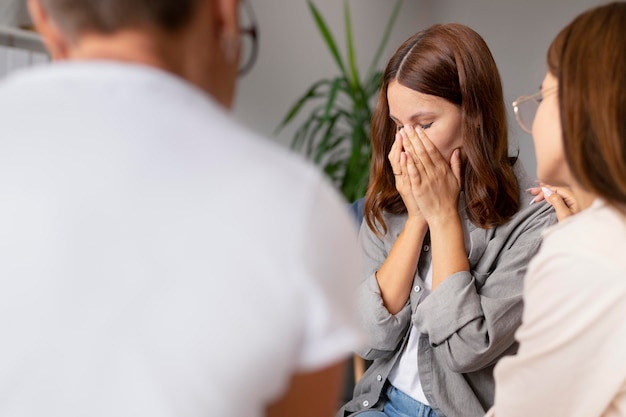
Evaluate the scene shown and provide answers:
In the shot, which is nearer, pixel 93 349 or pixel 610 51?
pixel 93 349

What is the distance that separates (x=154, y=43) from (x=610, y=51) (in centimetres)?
58

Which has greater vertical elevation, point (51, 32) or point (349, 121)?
point (51, 32)

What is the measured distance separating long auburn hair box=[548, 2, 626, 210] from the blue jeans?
0.67 metres

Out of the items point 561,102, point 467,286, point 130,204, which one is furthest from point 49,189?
point 467,286

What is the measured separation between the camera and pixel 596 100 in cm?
92

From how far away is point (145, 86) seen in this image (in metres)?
0.60

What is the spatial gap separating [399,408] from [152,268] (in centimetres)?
105

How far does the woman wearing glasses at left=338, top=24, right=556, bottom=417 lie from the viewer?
144 centimetres

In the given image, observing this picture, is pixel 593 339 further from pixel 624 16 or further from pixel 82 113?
pixel 82 113

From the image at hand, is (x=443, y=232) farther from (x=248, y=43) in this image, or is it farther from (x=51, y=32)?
(x=51, y=32)

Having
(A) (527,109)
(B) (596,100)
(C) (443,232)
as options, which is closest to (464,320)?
(C) (443,232)

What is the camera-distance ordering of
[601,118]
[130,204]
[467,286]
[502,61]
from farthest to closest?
[502,61], [467,286], [601,118], [130,204]

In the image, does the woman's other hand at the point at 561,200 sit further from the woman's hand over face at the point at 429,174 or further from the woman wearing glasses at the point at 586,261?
the woman wearing glasses at the point at 586,261

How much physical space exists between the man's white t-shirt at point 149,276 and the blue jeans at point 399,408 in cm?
95
